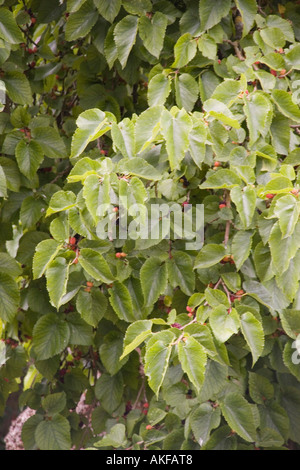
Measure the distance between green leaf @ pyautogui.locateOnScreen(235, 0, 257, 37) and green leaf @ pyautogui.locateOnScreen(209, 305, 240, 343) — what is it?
563 millimetres

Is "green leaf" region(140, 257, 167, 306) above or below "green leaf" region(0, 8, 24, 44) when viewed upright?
below

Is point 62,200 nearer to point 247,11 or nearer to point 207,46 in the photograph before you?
point 207,46

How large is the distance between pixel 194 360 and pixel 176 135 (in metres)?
0.31

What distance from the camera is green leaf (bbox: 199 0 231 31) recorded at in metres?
1.09

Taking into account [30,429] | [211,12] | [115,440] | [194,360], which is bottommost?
[30,429]

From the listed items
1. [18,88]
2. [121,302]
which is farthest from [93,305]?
[18,88]

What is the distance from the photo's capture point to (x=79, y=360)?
1.45 m

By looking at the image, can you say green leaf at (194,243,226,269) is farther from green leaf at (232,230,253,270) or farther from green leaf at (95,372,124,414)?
green leaf at (95,372,124,414)

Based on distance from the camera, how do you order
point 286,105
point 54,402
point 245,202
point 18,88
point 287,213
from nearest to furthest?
1. point 287,213
2. point 245,202
3. point 286,105
4. point 18,88
5. point 54,402

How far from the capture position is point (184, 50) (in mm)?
1086

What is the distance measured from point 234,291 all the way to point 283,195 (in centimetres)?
20

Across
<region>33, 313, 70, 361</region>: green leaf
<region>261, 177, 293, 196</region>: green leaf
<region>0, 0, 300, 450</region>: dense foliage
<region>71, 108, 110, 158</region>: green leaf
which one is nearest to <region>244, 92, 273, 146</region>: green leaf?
<region>0, 0, 300, 450</region>: dense foliage

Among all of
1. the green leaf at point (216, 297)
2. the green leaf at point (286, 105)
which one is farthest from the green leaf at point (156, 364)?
the green leaf at point (286, 105)

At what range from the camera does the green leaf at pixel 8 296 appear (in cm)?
110
